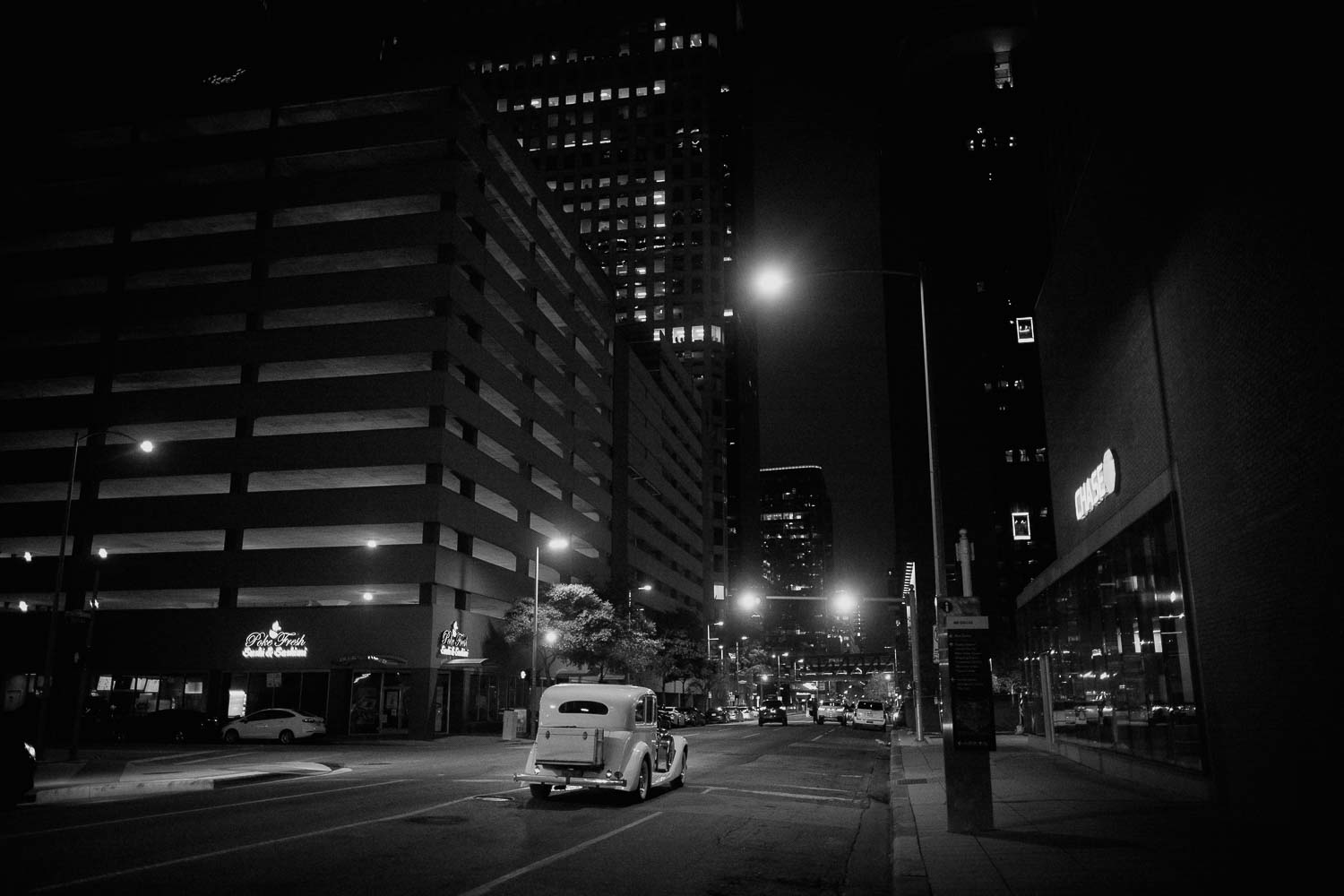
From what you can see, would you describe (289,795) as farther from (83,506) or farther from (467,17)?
(467,17)

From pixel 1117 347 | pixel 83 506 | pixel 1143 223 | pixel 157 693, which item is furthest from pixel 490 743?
pixel 1143 223

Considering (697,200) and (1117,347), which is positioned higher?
(697,200)

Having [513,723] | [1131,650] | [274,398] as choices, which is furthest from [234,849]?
[274,398]

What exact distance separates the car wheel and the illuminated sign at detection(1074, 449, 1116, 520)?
12.6 meters

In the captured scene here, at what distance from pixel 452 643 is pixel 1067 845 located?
1586 inches

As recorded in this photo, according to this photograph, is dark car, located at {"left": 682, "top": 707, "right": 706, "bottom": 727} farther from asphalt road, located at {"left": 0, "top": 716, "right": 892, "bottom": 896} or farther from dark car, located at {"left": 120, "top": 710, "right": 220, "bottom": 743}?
asphalt road, located at {"left": 0, "top": 716, "right": 892, "bottom": 896}

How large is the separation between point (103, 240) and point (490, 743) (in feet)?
130

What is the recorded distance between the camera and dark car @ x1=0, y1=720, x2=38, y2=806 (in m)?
15.9

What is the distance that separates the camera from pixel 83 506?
5112 cm

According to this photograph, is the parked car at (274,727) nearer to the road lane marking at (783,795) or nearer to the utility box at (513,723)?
the utility box at (513,723)

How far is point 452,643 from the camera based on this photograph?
47875 mm

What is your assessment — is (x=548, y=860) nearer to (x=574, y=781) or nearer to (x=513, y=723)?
(x=574, y=781)

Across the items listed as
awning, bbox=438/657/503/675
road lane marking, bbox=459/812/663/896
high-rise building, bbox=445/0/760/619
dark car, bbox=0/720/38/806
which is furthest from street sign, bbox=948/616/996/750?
high-rise building, bbox=445/0/760/619

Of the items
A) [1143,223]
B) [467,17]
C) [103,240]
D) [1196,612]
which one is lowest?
[1196,612]
